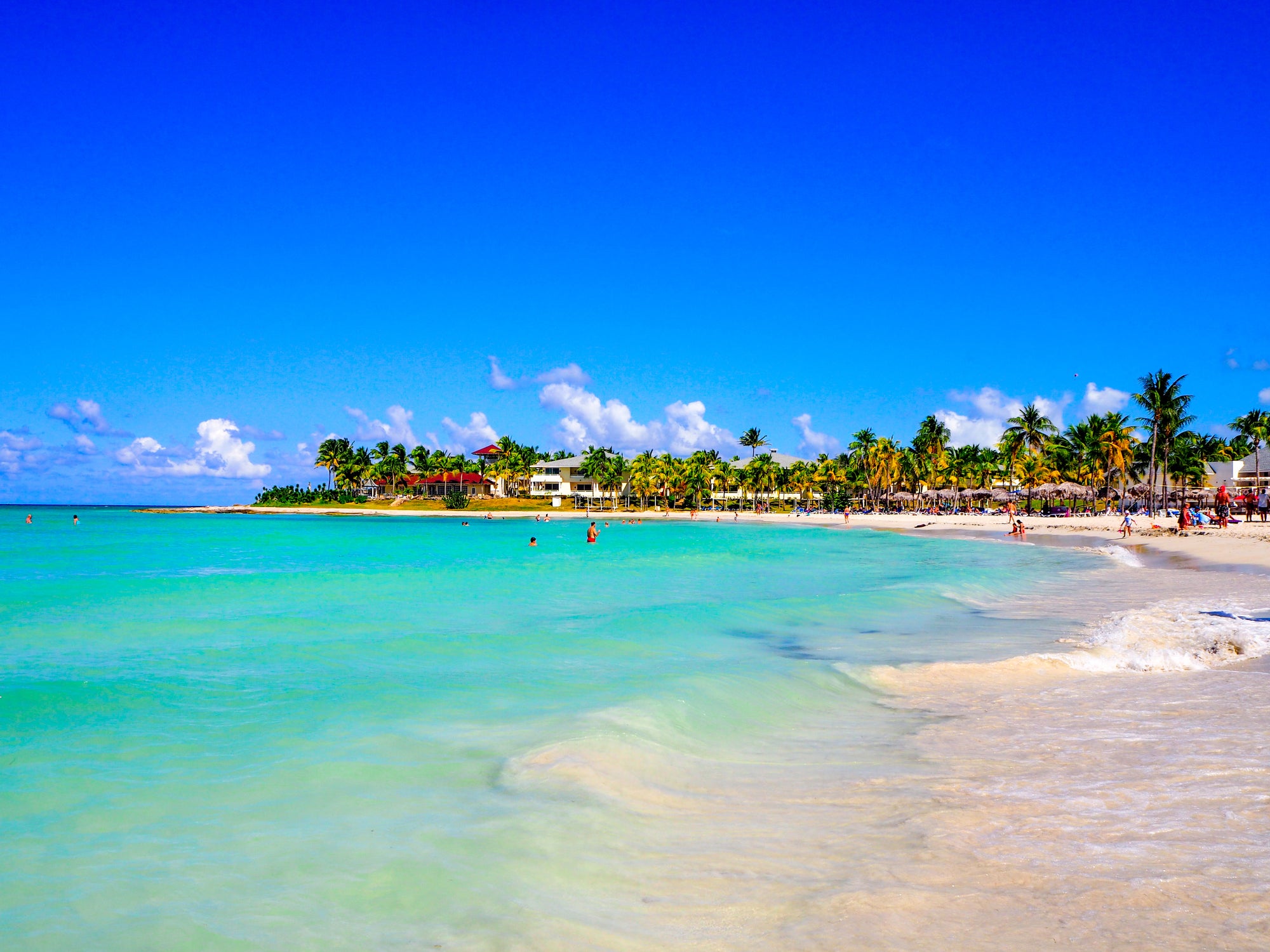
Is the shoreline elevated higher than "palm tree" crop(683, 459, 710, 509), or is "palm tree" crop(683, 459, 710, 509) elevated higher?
"palm tree" crop(683, 459, 710, 509)

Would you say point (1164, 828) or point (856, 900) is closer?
point (856, 900)

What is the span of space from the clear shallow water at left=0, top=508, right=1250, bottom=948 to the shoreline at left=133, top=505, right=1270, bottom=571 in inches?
829

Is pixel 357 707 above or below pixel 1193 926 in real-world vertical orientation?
below

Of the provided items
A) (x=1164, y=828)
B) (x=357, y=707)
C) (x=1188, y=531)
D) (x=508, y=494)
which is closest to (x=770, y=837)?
(x=1164, y=828)

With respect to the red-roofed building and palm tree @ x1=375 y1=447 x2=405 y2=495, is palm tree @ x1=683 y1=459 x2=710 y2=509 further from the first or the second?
palm tree @ x1=375 y1=447 x2=405 y2=495

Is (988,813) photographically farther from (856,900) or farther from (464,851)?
(464,851)

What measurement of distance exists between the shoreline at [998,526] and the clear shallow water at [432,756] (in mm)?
21055

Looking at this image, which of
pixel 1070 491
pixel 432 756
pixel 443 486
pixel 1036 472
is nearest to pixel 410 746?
pixel 432 756

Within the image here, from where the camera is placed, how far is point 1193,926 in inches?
144

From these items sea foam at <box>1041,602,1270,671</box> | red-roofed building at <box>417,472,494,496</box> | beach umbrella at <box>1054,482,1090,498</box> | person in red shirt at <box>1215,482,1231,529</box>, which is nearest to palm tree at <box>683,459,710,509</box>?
red-roofed building at <box>417,472,494,496</box>

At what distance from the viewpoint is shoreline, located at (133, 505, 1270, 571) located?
1324 inches

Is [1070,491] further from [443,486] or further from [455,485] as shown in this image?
[443,486]

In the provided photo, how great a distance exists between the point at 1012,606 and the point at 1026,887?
1570 cm

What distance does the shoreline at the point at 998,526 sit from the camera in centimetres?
3362
